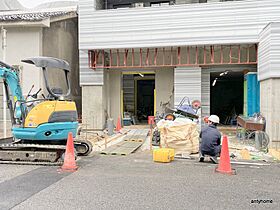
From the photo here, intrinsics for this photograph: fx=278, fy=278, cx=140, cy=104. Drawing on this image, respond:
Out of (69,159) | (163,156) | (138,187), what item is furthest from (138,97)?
(138,187)

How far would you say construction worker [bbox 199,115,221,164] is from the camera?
25.9 ft

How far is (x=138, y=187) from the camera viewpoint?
5793 mm

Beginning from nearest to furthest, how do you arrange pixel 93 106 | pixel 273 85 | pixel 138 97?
pixel 273 85 → pixel 93 106 → pixel 138 97

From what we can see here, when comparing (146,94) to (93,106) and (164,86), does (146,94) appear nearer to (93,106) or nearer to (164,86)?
(164,86)

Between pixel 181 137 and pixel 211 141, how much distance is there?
1604mm

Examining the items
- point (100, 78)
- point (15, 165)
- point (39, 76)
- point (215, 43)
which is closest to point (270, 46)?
point (215, 43)

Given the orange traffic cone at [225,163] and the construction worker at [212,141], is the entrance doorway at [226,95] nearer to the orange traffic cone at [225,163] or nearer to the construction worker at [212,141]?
the construction worker at [212,141]

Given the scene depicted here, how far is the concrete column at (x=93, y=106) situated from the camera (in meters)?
15.1

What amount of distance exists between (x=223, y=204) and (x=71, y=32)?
50.4ft

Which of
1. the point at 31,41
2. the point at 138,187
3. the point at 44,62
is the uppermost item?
the point at 31,41

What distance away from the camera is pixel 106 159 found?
859 centimetres

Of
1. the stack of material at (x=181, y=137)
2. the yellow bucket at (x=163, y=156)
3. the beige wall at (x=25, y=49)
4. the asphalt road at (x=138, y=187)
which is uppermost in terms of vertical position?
the beige wall at (x=25, y=49)

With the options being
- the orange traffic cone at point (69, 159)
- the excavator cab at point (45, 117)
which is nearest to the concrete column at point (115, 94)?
the excavator cab at point (45, 117)

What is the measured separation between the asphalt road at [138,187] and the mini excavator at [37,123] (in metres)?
0.56
